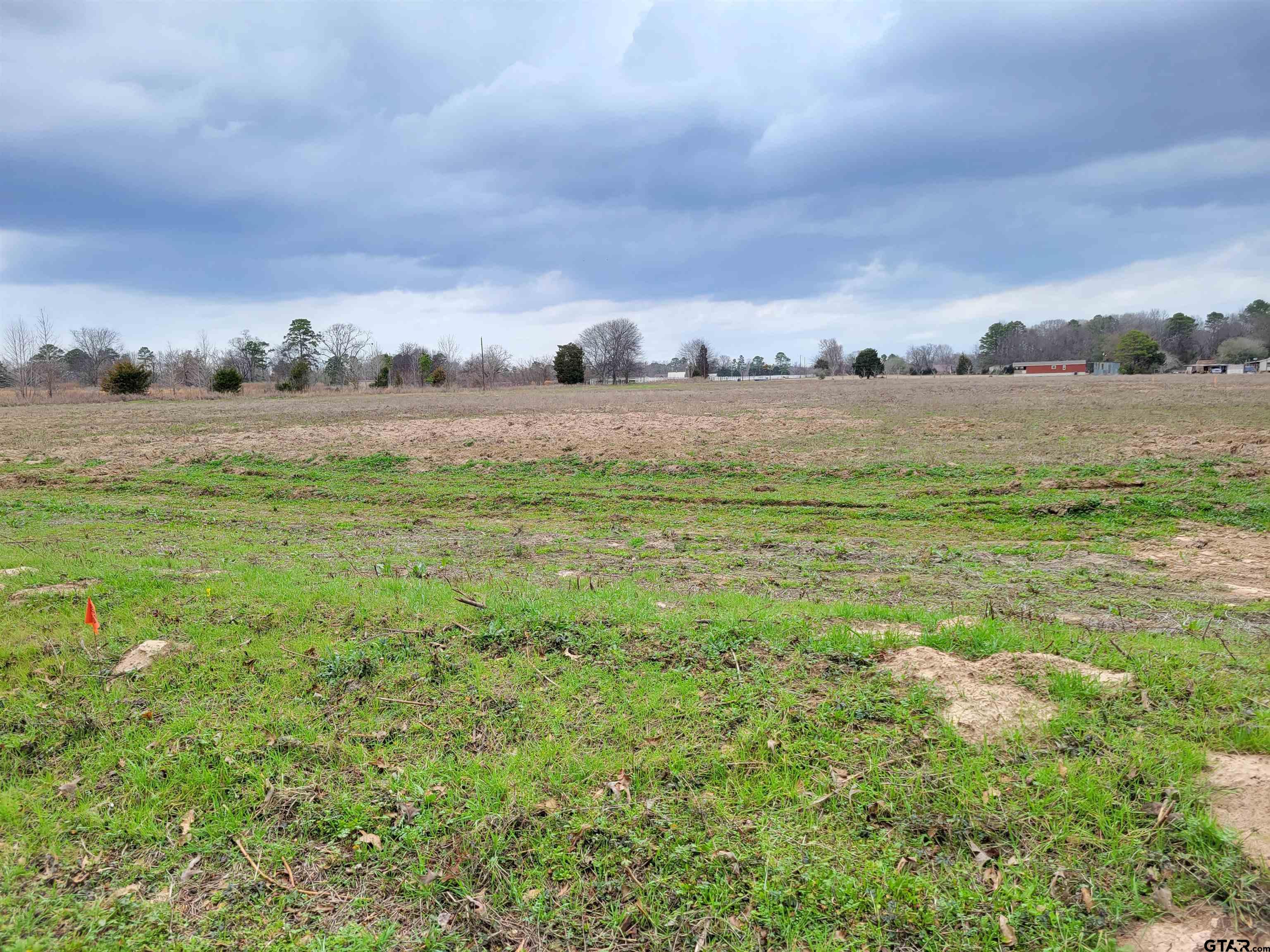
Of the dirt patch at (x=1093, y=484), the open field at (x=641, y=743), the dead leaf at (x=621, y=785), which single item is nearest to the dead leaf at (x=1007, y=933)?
the open field at (x=641, y=743)

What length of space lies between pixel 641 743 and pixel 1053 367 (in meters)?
147

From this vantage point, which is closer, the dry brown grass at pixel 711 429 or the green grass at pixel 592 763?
the green grass at pixel 592 763

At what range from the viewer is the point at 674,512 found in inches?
511

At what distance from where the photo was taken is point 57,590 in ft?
23.7

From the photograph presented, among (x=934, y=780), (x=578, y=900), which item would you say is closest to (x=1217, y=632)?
(x=934, y=780)

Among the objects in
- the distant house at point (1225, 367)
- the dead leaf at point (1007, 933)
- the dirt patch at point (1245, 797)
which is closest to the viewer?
the dead leaf at point (1007, 933)

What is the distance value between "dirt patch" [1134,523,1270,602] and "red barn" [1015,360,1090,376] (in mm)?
128763

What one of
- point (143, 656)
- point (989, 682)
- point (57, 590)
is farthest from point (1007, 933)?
point (57, 590)

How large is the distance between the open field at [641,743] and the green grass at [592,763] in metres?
0.02

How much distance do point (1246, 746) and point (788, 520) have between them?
8.25 m

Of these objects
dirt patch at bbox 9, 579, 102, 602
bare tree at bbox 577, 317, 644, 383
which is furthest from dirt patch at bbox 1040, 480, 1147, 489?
bare tree at bbox 577, 317, 644, 383

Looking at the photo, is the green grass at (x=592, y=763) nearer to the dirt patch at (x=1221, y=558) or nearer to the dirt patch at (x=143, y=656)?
the dirt patch at (x=143, y=656)

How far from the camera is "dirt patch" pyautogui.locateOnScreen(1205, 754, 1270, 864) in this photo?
3248 millimetres

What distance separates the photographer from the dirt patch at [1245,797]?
10.7 feet
